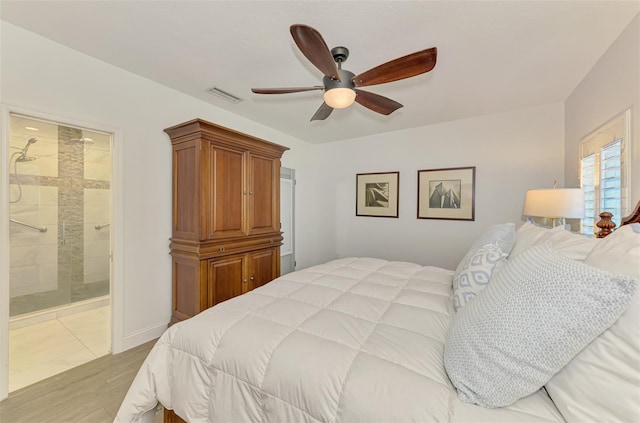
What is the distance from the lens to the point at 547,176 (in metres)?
3.07

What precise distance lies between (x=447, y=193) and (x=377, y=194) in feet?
3.42

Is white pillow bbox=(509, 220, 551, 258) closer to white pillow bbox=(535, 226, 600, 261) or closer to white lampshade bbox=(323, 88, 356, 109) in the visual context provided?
white pillow bbox=(535, 226, 600, 261)

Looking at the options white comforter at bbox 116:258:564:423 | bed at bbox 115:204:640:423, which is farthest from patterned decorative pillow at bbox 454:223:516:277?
white comforter at bbox 116:258:564:423

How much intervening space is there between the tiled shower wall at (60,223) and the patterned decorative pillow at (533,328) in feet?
13.0

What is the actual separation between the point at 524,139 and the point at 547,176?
52 cm

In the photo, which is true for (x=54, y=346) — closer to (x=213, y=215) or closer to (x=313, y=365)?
(x=213, y=215)

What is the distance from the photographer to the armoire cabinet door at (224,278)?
7.97ft

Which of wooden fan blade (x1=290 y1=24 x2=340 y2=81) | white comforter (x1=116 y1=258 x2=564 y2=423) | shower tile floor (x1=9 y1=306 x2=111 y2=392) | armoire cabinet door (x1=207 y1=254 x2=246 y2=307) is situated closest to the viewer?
white comforter (x1=116 y1=258 x2=564 y2=423)

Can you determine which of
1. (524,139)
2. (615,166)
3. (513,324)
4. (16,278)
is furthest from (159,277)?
(524,139)

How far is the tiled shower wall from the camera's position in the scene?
295cm

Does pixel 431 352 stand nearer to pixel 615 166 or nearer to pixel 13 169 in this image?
pixel 615 166

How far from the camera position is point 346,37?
1.83 meters

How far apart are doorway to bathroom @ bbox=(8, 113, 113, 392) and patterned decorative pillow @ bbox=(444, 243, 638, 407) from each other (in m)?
2.91

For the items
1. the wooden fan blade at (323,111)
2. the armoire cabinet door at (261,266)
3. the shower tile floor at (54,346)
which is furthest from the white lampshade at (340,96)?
the shower tile floor at (54,346)
